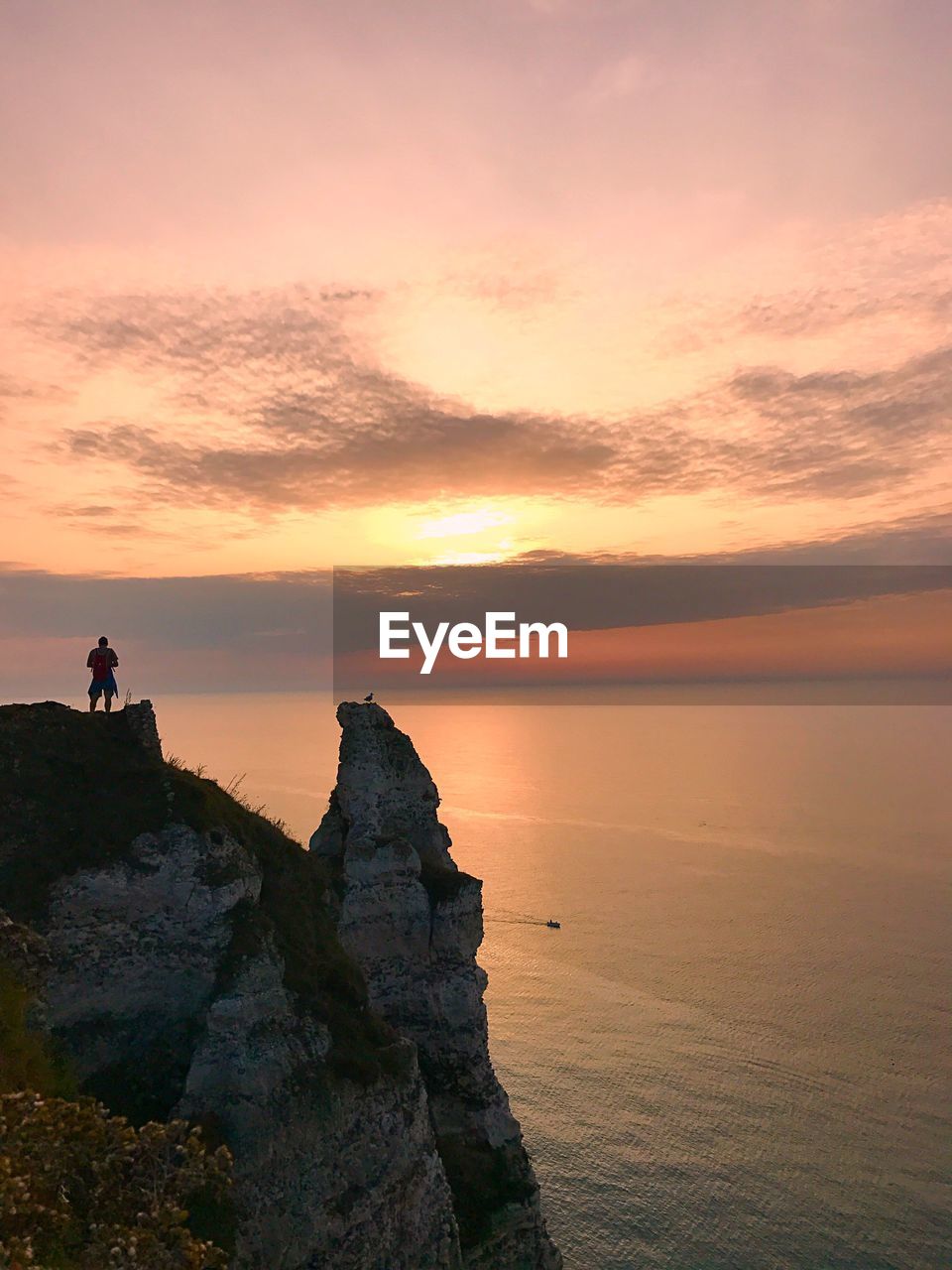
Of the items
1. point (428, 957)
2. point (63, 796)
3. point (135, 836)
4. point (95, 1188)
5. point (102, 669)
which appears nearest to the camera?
point (95, 1188)

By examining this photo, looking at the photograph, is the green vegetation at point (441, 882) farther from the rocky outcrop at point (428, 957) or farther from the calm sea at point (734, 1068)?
the calm sea at point (734, 1068)

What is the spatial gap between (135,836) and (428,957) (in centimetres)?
1781

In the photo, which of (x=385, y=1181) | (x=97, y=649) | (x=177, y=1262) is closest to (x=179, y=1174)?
(x=177, y=1262)

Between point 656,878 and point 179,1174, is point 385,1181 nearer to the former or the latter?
point 179,1174

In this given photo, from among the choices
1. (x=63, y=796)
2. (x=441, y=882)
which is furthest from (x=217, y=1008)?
(x=441, y=882)

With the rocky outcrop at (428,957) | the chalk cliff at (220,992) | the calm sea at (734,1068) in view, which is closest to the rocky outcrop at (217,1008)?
the chalk cliff at (220,992)

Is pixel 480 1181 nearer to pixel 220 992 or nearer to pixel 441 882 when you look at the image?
pixel 441 882

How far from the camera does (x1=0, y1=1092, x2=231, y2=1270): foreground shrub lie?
1484 centimetres

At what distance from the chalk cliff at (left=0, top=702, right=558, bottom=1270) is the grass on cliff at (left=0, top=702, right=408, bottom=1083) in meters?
0.06

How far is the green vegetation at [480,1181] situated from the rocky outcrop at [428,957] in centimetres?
6

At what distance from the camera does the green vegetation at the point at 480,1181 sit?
3256cm

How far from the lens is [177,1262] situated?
49.1 feet

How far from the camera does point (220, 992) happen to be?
23578 millimetres

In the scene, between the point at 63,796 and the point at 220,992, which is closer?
the point at 220,992
